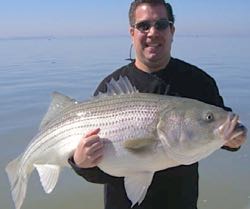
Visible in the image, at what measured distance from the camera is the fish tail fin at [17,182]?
3814 mm

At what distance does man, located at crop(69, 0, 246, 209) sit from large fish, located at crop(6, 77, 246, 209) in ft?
0.85

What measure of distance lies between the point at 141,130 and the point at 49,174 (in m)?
1.02

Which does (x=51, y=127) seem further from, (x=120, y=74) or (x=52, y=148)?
(x=120, y=74)

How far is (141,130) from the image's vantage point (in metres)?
3.15

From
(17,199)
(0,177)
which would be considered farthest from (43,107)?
(17,199)

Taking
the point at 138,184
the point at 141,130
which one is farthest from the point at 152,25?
the point at 138,184

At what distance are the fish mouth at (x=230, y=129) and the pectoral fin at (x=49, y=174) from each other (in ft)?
4.52

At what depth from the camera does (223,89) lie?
1548 cm

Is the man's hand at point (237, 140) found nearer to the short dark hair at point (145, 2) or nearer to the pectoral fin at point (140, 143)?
the pectoral fin at point (140, 143)

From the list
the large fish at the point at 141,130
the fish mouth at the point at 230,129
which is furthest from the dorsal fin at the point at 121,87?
the fish mouth at the point at 230,129

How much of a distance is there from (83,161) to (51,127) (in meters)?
0.53

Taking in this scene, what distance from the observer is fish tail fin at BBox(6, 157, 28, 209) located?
3814 mm

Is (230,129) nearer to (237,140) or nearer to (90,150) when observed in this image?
(237,140)

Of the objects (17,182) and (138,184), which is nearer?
(138,184)
